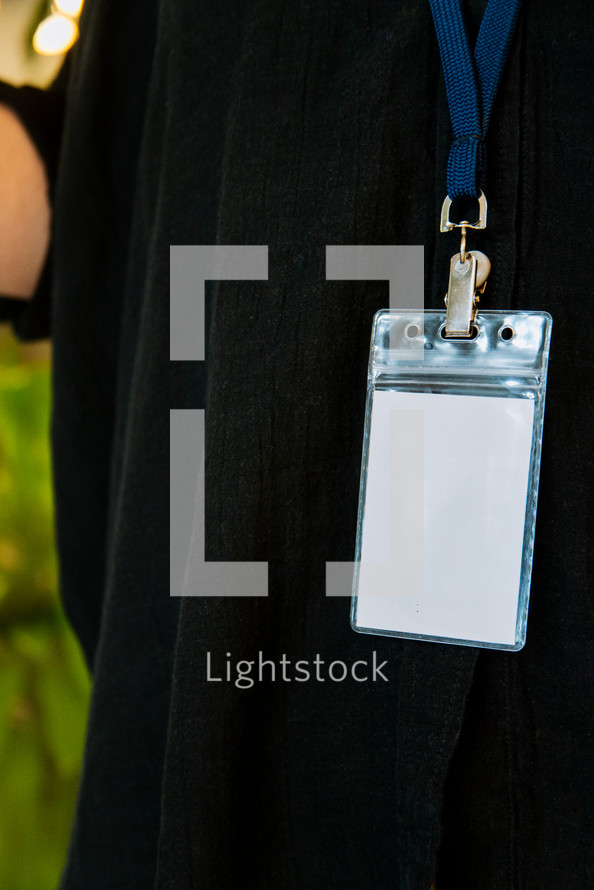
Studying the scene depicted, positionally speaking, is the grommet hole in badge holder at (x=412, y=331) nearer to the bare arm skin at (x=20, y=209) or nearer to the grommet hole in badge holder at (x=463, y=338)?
the grommet hole in badge holder at (x=463, y=338)

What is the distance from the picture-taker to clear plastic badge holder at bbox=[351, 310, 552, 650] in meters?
0.35

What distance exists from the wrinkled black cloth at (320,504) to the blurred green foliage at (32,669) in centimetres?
32

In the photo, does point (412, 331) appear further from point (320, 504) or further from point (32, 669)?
point (32, 669)

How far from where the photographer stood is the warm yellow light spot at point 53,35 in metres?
0.90

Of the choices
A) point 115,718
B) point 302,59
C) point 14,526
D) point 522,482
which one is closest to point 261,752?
point 115,718

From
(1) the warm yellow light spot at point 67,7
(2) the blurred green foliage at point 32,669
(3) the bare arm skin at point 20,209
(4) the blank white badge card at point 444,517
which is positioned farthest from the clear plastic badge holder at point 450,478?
(1) the warm yellow light spot at point 67,7

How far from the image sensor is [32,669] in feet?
2.89

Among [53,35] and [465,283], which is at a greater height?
[53,35]

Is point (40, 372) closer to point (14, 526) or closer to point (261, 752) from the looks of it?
point (14, 526)

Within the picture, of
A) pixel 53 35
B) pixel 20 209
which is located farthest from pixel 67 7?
pixel 20 209

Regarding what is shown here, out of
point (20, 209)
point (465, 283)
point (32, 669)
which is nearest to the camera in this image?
point (465, 283)

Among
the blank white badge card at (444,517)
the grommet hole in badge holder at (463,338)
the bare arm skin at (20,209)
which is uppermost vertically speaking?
the bare arm skin at (20,209)

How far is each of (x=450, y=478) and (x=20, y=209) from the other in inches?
16.1

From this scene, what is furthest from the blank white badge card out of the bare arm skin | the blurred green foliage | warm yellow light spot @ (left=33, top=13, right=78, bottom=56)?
warm yellow light spot @ (left=33, top=13, right=78, bottom=56)
